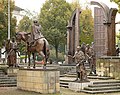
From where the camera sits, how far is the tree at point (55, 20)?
47438 millimetres

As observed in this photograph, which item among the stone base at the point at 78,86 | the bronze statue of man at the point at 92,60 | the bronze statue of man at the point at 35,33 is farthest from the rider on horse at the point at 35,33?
the bronze statue of man at the point at 92,60

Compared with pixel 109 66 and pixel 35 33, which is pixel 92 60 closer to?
pixel 109 66

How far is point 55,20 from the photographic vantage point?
47.8 meters

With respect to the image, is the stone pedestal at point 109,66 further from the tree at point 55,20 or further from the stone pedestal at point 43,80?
the tree at point 55,20

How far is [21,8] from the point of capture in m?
84.0

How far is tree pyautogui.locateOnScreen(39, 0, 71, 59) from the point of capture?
47438 mm

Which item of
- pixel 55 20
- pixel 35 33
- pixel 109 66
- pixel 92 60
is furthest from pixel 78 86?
pixel 55 20

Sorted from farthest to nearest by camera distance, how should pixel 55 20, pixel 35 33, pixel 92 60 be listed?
1. pixel 55 20
2. pixel 92 60
3. pixel 35 33

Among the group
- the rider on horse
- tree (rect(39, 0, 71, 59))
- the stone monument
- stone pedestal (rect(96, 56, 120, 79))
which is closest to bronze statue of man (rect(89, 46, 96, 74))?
stone pedestal (rect(96, 56, 120, 79))

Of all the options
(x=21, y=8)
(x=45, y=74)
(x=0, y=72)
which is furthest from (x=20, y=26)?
(x=45, y=74)

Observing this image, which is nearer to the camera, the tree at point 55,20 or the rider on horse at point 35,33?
the rider on horse at point 35,33

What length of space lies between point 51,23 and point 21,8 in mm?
37329

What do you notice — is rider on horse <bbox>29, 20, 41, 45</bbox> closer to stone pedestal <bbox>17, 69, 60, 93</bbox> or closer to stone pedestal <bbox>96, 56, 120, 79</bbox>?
stone pedestal <bbox>17, 69, 60, 93</bbox>

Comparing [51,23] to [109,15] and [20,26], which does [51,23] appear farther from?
[109,15]
